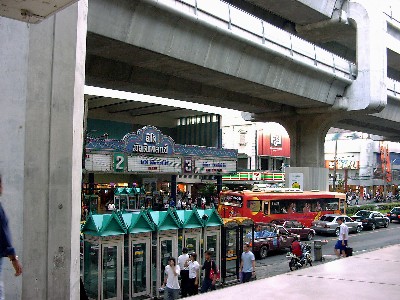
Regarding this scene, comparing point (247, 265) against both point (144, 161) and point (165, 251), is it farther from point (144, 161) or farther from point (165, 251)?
point (144, 161)

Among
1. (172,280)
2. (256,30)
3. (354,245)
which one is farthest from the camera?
(354,245)

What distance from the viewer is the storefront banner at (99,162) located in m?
33.2

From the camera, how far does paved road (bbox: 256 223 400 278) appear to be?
60.2 ft

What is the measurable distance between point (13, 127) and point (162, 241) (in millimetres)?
5813

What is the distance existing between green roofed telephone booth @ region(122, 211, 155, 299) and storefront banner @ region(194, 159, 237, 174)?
2909cm

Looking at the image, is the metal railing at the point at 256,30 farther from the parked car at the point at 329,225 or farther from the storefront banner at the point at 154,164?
the storefront banner at the point at 154,164

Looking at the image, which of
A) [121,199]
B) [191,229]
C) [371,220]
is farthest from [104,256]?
[371,220]

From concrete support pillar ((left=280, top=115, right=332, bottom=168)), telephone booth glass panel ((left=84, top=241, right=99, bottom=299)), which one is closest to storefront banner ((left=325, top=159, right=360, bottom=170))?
concrete support pillar ((left=280, top=115, right=332, bottom=168))

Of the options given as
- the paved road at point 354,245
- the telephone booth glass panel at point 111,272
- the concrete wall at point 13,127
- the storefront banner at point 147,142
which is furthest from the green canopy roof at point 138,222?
the storefront banner at point 147,142

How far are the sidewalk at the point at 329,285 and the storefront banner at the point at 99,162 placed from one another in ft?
96.8

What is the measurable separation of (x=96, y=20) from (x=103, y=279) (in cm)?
790

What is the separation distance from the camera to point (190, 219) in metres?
14.2

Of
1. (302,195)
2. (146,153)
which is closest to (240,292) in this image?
(302,195)

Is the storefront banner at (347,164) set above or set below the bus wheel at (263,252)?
above
